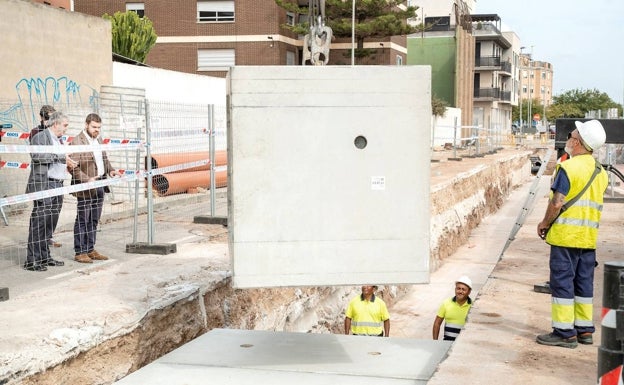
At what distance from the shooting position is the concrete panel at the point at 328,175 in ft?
17.4

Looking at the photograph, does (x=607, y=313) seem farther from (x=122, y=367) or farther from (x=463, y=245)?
(x=463, y=245)

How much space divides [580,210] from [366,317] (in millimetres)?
3286

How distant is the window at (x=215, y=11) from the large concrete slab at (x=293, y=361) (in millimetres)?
36630

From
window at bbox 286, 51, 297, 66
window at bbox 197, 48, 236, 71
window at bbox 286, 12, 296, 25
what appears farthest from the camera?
window at bbox 286, 51, 297, 66

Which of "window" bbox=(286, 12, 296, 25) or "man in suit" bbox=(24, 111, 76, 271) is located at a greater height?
"window" bbox=(286, 12, 296, 25)

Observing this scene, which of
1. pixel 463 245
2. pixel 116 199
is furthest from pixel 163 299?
pixel 463 245

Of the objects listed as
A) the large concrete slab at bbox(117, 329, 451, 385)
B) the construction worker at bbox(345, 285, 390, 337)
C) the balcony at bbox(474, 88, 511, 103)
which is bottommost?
the construction worker at bbox(345, 285, 390, 337)

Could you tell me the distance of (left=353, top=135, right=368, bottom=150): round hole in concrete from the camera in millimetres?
5438

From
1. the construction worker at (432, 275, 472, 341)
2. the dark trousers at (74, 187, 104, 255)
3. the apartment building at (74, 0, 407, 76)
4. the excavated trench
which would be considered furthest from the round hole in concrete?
the apartment building at (74, 0, 407, 76)

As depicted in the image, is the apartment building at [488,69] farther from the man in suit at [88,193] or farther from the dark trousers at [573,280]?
the dark trousers at [573,280]

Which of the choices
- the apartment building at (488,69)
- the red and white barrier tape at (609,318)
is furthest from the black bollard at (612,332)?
the apartment building at (488,69)

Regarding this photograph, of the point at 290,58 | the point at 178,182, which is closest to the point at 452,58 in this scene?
the point at 290,58

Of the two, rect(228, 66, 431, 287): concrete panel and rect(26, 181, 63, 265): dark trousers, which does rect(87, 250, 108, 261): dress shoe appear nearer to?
rect(26, 181, 63, 265): dark trousers

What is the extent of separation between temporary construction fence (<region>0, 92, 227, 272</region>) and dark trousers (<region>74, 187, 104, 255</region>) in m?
0.19
